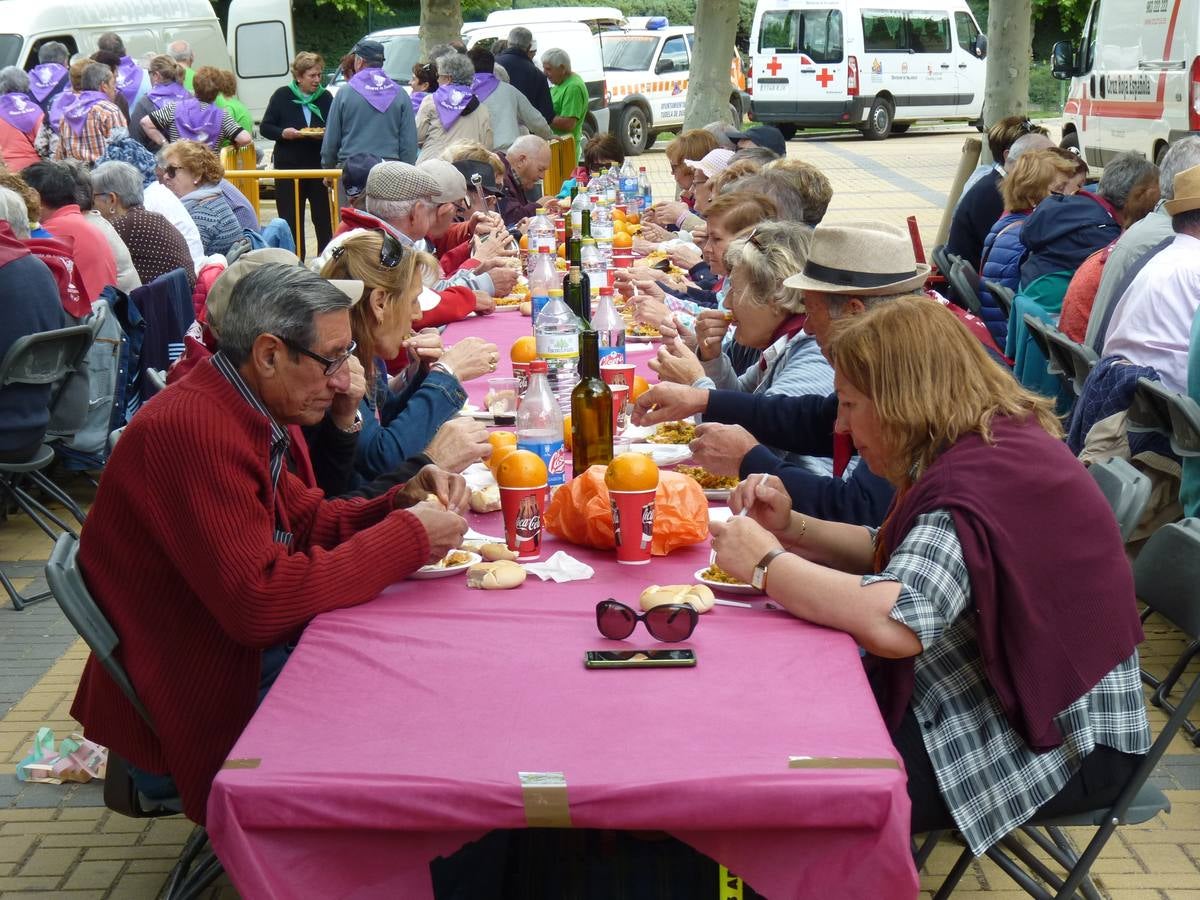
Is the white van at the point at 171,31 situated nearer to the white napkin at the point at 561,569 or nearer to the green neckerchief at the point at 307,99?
the green neckerchief at the point at 307,99

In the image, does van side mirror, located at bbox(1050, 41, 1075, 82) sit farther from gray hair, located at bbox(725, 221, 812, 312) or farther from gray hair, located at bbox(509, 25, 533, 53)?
gray hair, located at bbox(725, 221, 812, 312)

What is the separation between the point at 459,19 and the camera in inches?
758

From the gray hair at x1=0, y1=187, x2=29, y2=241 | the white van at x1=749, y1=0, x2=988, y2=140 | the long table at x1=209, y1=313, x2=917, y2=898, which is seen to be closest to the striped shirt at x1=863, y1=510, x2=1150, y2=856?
the long table at x1=209, y1=313, x2=917, y2=898

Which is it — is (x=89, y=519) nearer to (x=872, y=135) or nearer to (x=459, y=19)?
(x=459, y=19)

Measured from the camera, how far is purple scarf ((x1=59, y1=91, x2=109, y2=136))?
40.4 ft

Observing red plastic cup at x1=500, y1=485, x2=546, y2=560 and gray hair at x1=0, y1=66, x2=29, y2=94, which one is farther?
gray hair at x1=0, y1=66, x2=29, y2=94

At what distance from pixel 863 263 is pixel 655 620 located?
1.50 meters

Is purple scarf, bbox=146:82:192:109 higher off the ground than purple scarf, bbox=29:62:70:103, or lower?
lower

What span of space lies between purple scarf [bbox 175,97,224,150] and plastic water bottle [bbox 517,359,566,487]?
10911mm

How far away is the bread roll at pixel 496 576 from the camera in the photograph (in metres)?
2.76

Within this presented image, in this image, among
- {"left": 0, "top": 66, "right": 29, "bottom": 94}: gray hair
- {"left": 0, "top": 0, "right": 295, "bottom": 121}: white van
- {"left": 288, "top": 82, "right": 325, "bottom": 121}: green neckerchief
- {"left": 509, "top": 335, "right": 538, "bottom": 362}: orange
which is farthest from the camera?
{"left": 0, "top": 0, "right": 295, "bottom": 121}: white van

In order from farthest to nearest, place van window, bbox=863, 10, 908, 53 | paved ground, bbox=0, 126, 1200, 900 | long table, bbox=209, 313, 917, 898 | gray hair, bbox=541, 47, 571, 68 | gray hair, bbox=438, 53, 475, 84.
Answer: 1. van window, bbox=863, 10, 908, 53
2. gray hair, bbox=541, 47, 571, 68
3. gray hair, bbox=438, 53, 475, 84
4. paved ground, bbox=0, 126, 1200, 900
5. long table, bbox=209, 313, 917, 898

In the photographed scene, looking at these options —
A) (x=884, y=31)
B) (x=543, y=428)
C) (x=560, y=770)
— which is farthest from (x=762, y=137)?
(x=884, y=31)

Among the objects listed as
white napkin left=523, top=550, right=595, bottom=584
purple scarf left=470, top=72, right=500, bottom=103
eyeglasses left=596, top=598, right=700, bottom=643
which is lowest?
white napkin left=523, top=550, right=595, bottom=584
